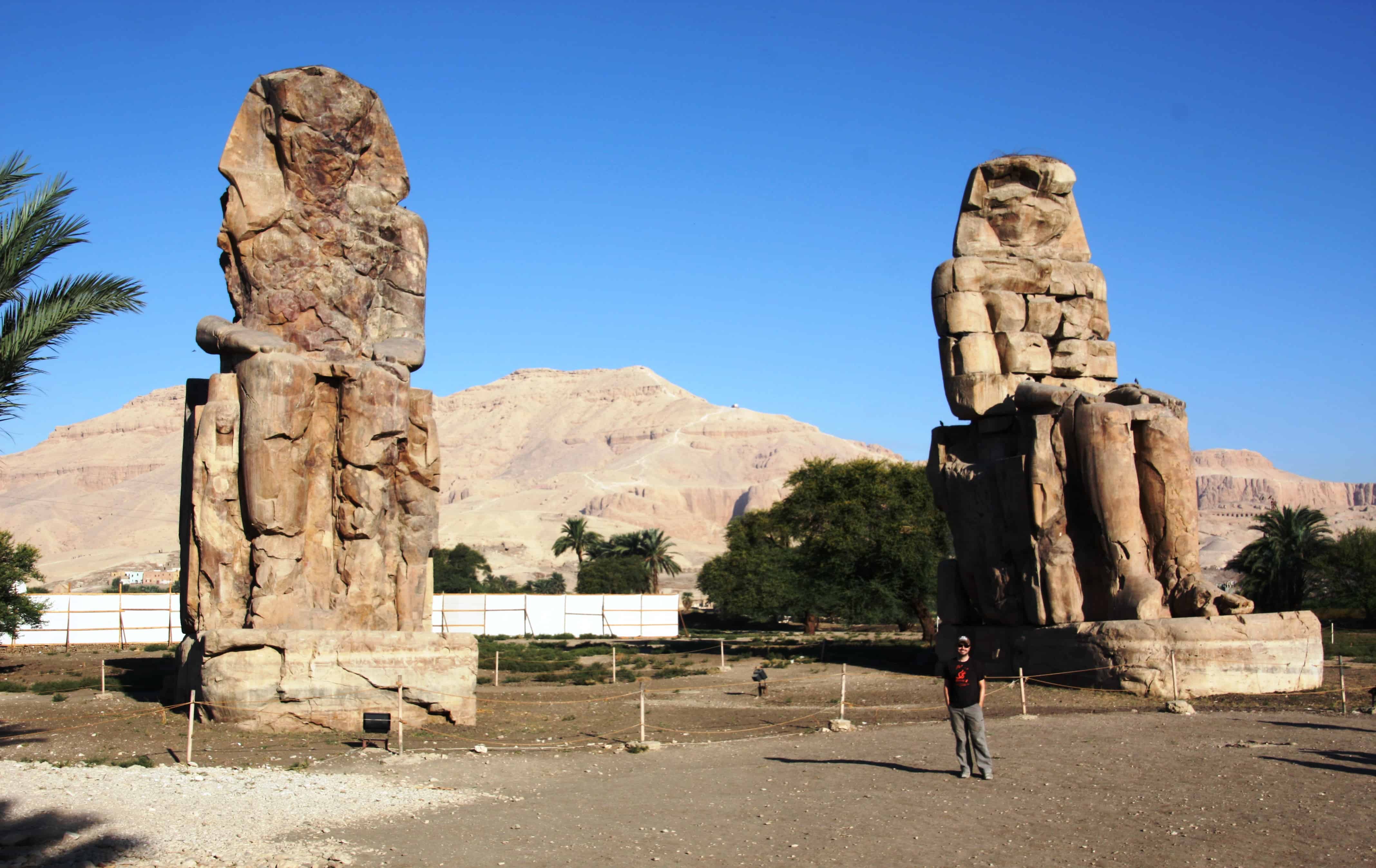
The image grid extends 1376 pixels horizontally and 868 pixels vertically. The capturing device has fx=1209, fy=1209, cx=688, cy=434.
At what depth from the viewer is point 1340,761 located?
920cm

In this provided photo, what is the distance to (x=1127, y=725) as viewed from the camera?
1135cm

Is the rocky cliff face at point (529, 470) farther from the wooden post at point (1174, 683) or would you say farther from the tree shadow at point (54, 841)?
the tree shadow at point (54, 841)

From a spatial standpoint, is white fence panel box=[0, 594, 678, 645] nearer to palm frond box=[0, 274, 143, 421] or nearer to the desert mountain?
palm frond box=[0, 274, 143, 421]

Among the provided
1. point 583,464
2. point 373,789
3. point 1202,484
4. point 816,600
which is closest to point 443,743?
point 373,789

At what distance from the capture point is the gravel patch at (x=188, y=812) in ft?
21.7

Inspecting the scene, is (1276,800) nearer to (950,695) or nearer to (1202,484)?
(950,695)

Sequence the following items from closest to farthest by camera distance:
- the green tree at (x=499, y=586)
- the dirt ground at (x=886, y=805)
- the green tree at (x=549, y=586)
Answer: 1. the dirt ground at (x=886, y=805)
2. the green tree at (x=499, y=586)
3. the green tree at (x=549, y=586)

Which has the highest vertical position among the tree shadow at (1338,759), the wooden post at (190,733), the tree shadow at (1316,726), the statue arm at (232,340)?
the statue arm at (232,340)

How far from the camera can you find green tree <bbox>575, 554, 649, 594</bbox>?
5088 cm

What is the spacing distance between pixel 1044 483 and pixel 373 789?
9270 mm

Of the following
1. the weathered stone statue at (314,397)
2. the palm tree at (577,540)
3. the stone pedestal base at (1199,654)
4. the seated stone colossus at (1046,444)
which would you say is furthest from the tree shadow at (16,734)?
the palm tree at (577,540)

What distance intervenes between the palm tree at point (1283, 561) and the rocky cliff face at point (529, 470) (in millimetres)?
51192

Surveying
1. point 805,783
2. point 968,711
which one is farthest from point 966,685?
point 805,783

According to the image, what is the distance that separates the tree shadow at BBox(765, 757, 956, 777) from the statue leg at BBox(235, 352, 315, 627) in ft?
16.7
